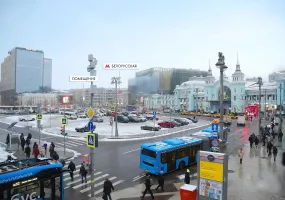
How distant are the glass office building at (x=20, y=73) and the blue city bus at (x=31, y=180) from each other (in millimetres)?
164691

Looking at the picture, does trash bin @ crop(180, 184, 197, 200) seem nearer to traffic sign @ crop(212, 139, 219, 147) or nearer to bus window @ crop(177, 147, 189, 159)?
traffic sign @ crop(212, 139, 219, 147)

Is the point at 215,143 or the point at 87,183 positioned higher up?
the point at 215,143

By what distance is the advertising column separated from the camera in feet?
31.3

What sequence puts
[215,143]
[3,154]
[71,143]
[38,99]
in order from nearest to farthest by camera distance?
[215,143] → [3,154] → [71,143] → [38,99]

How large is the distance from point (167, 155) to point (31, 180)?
916 centimetres

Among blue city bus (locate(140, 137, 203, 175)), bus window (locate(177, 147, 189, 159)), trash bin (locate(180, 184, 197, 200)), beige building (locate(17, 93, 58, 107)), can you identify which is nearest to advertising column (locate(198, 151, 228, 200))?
trash bin (locate(180, 184, 197, 200))

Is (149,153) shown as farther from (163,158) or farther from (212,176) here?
(212,176)

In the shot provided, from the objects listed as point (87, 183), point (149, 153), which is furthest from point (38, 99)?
point (149, 153)

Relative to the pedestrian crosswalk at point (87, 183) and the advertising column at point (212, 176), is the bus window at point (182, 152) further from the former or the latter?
the advertising column at point (212, 176)

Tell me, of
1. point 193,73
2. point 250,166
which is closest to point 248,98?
point 193,73

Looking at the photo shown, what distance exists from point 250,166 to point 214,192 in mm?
10185

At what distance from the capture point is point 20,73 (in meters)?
170

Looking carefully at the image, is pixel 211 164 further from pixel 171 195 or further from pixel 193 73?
pixel 193 73

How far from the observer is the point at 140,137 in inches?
1265
